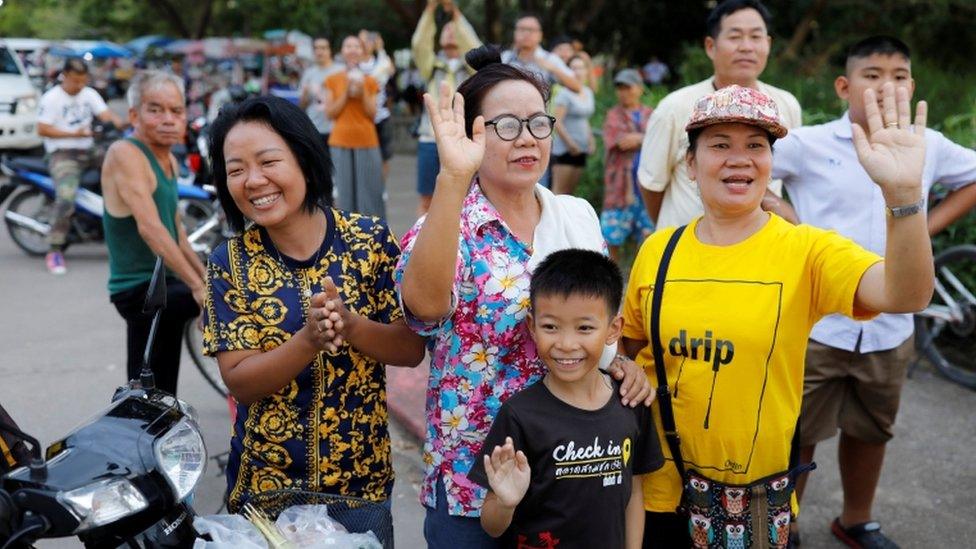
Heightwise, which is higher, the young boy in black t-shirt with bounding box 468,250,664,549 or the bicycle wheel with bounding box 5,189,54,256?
the young boy in black t-shirt with bounding box 468,250,664,549

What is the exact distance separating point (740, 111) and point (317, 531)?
56.3 inches

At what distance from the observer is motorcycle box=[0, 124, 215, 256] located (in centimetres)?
890

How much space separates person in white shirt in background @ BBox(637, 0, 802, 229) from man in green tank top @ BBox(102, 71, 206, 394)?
1977 mm

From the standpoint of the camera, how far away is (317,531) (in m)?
2.16

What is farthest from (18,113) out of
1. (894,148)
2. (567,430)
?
(894,148)

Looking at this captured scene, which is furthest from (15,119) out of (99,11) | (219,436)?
(99,11)

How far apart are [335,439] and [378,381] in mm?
193

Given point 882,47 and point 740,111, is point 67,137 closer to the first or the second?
point 882,47

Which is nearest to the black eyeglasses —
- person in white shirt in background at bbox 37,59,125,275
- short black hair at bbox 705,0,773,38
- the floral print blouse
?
the floral print blouse

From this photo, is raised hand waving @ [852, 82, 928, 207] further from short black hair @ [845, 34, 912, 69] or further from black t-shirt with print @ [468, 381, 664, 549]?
short black hair @ [845, 34, 912, 69]

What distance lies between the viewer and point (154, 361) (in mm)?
4023

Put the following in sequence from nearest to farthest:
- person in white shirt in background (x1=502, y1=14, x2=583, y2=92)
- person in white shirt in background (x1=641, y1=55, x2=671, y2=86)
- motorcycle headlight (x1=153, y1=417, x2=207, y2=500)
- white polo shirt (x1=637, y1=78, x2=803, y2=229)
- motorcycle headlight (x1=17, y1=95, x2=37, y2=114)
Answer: motorcycle headlight (x1=153, y1=417, x2=207, y2=500)
white polo shirt (x1=637, y1=78, x2=803, y2=229)
person in white shirt in background (x1=502, y1=14, x2=583, y2=92)
motorcycle headlight (x1=17, y1=95, x2=37, y2=114)
person in white shirt in background (x1=641, y1=55, x2=671, y2=86)

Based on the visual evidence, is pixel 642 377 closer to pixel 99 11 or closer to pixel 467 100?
pixel 467 100

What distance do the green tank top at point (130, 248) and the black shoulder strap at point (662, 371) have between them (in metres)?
2.40
